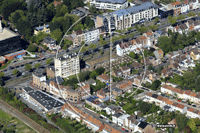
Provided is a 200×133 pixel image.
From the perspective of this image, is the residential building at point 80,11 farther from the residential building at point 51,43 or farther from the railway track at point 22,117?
the railway track at point 22,117

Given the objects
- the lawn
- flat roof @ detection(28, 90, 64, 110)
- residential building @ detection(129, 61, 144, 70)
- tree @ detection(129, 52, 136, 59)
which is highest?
tree @ detection(129, 52, 136, 59)

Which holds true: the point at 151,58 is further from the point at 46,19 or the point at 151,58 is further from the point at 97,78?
the point at 46,19

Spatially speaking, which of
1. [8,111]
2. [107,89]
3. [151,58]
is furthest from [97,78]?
[8,111]

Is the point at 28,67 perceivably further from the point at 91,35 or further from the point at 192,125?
the point at 192,125

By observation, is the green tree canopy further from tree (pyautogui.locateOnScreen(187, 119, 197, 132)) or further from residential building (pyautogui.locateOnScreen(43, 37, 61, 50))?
tree (pyautogui.locateOnScreen(187, 119, 197, 132))

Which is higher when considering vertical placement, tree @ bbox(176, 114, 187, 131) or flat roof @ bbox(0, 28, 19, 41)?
flat roof @ bbox(0, 28, 19, 41)

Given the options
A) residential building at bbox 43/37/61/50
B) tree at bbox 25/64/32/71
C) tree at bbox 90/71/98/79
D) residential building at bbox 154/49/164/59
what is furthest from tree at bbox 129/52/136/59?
tree at bbox 25/64/32/71
